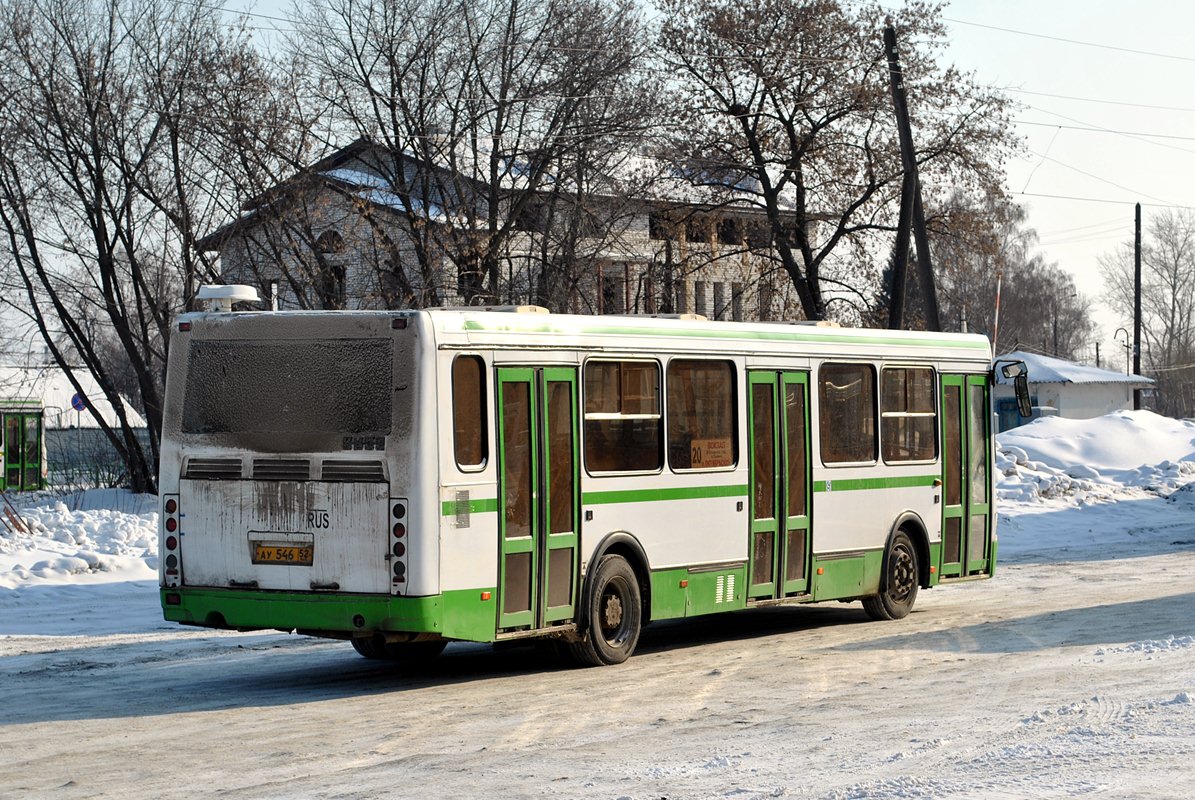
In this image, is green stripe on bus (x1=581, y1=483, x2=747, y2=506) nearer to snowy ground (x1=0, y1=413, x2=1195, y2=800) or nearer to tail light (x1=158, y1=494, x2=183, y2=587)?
snowy ground (x1=0, y1=413, x2=1195, y2=800)

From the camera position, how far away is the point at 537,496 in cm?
1225

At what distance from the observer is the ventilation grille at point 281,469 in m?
11.6

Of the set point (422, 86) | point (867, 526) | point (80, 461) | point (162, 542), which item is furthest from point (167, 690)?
point (80, 461)

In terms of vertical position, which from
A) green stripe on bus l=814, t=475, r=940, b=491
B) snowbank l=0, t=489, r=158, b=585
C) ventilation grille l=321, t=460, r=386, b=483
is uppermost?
ventilation grille l=321, t=460, r=386, b=483

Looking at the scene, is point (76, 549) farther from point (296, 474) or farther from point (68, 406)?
point (68, 406)

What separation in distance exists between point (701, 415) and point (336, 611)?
3.80 meters

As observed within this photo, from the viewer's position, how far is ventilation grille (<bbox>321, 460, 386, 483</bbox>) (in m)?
11.4

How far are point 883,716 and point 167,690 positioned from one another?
5066mm

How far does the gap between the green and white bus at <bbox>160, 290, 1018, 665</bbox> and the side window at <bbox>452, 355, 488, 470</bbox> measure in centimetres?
2

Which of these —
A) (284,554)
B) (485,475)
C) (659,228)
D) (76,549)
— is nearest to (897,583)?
(485,475)

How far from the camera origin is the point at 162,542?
12047 millimetres

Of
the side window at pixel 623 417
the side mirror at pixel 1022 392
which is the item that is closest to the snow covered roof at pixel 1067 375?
the side mirror at pixel 1022 392

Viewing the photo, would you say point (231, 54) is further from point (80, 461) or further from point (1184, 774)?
point (1184, 774)

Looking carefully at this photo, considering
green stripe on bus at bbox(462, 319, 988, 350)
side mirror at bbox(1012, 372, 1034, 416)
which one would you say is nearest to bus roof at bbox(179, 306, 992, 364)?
green stripe on bus at bbox(462, 319, 988, 350)
